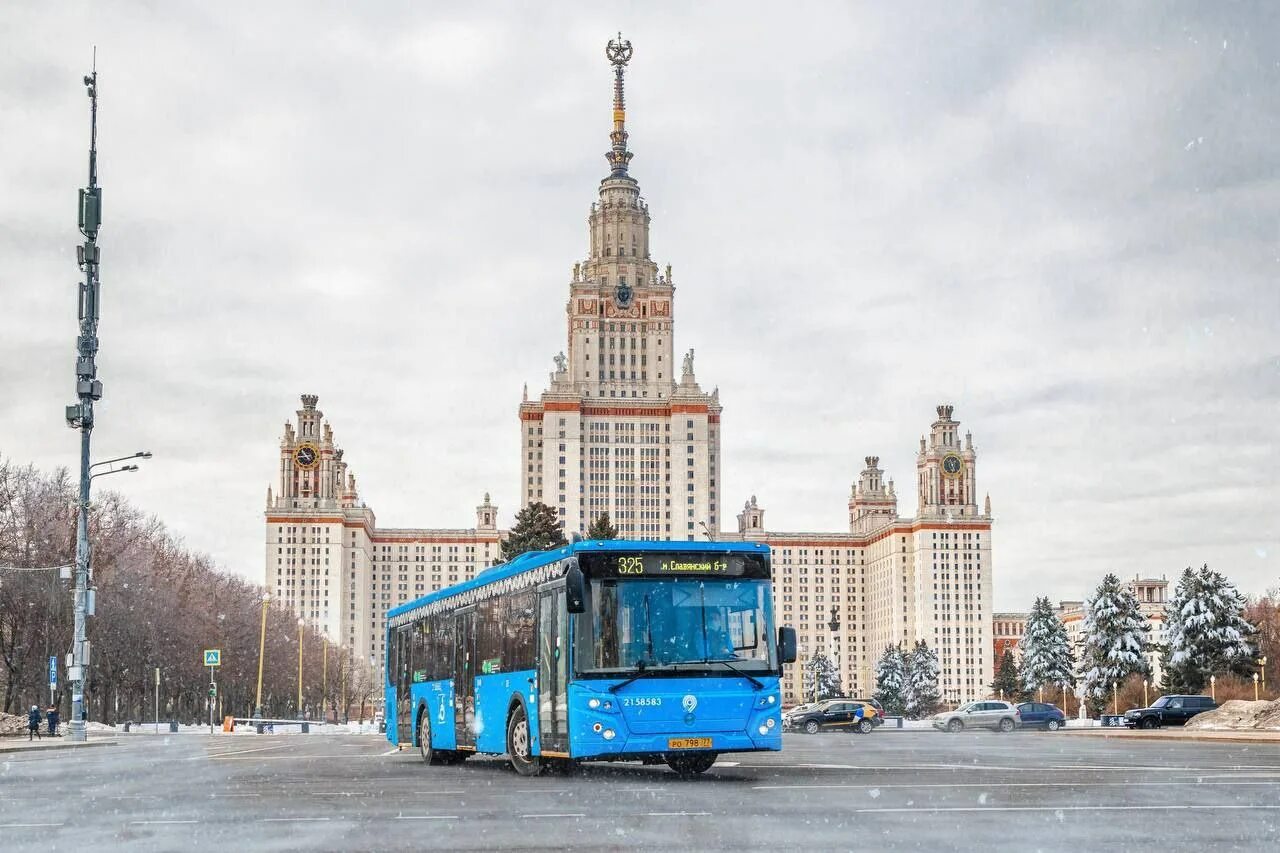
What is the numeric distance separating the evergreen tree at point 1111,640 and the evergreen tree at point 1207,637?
862cm

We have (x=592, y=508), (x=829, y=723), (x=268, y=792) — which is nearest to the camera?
(x=268, y=792)

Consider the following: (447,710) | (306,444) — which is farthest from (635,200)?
(447,710)

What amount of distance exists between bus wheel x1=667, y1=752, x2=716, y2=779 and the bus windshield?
1916 mm

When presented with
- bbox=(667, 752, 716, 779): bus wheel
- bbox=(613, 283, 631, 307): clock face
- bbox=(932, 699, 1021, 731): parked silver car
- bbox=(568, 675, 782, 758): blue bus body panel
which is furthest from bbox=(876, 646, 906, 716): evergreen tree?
bbox=(568, 675, 782, 758): blue bus body panel

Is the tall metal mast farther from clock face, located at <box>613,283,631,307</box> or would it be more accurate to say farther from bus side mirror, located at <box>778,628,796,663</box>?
clock face, located at <box>613,283,631,307</box>

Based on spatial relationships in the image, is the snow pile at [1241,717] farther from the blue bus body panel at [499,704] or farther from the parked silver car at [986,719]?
the blue bus body panel at [499,704]

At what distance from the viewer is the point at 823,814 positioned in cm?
1436

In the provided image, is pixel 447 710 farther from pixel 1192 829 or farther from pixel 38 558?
pixel 38 558

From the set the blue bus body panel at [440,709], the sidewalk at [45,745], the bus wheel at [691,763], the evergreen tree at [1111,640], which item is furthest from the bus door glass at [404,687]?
the evergreen tree at [1111,640]

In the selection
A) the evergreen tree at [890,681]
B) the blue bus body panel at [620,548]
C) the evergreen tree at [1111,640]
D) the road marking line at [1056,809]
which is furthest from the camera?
the evergreen tree at [890,681]

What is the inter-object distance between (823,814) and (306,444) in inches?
7489

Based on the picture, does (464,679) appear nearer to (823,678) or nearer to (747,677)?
(747,677)

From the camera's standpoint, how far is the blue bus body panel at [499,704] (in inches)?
853

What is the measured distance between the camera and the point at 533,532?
76.6 meters
